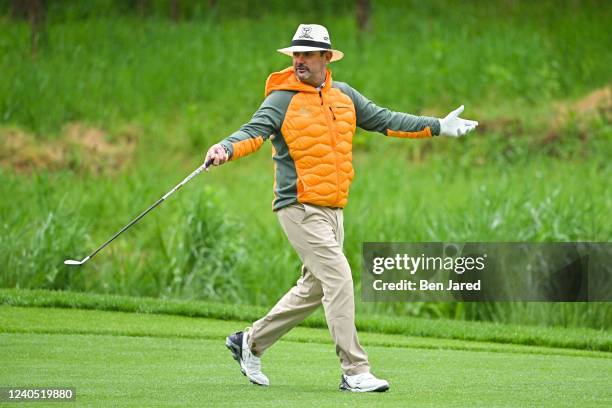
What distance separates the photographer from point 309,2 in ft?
90.2

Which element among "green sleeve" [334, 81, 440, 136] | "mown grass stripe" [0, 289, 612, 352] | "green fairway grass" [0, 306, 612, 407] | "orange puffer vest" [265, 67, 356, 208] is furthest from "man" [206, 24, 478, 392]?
"mown grass stripe" [0, 289, 612, 352]

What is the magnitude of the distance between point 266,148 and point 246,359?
1399 centimetres

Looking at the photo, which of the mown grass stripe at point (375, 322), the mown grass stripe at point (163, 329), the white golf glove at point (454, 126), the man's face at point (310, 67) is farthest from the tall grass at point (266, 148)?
the man's face at point (310, 67)

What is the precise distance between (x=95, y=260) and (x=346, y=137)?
712 centimetres

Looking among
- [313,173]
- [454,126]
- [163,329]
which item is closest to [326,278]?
[313,173]

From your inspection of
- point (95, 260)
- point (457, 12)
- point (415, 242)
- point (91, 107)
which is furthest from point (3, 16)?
point (415, 242)

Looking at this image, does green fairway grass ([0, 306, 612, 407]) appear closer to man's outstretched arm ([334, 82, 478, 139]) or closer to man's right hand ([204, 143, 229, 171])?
man's right hand ([204, 143, 229, 171])

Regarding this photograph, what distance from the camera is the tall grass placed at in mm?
12523

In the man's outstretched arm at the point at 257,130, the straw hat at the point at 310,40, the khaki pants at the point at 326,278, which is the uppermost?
the straw hat at the point at 310,40

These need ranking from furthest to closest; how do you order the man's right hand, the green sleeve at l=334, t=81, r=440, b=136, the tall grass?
the tall grass < the green sleeve at l=334, t=81, r=440, b=136 < the man's right hand

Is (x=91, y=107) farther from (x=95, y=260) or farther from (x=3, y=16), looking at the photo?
(x=95, y=260)

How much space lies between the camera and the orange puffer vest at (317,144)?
7008mm

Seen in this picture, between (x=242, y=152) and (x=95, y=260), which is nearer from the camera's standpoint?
(x=242, y=152)

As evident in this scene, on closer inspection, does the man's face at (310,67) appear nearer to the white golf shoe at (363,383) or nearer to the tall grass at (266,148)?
the white golf shoe at (363,383)
